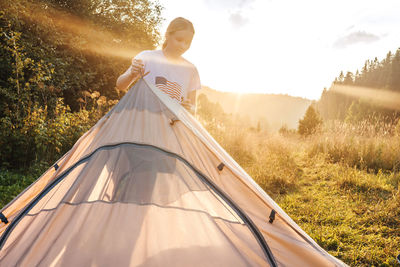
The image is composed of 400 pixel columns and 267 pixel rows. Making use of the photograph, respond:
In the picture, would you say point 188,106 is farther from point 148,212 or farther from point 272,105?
point 272,105

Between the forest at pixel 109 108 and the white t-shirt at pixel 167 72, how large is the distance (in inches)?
80.8

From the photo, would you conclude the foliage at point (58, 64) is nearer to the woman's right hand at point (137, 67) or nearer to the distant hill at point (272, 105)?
the woman's right hand at point (137, 67)

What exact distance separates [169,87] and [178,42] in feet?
1.51

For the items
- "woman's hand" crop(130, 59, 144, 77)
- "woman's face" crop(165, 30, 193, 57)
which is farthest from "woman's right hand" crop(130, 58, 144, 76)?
"woman's face" crop(165, 30, 193, 57)

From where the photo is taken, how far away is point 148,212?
1.25m

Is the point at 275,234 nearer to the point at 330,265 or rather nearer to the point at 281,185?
the point at 330,265

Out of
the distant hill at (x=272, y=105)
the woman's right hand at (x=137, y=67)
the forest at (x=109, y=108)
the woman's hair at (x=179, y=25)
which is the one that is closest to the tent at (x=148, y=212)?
the woman's right hand at (x=137, y=67)

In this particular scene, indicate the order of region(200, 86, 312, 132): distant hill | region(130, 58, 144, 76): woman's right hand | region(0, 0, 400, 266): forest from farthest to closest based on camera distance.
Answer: region(200, 86, 312, 132): distant hill
region(0, 0, 400, 266): forest
region(130, 58, 144, 76): woman's right hand

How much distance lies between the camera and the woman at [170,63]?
6.92ft

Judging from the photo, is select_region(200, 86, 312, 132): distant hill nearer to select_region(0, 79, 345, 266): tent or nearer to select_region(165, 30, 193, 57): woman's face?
select_region(165, 30, 193, 57): woman's face

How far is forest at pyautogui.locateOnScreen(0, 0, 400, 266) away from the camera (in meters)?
2.48

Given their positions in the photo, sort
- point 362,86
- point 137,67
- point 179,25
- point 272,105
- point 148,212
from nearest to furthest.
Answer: point 148,212 → point 137,67 → point 179,25 → point 362,86 → point 272,105

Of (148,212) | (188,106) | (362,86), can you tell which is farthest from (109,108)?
(362,86)

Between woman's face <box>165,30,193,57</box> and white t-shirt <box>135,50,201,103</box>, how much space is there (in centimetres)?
10
